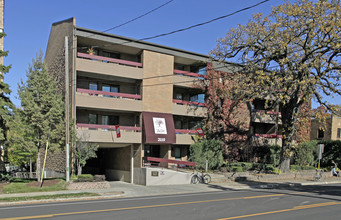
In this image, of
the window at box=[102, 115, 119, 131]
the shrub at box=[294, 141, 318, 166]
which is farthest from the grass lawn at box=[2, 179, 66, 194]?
the shrub at box=[294, 141, 318, 166]

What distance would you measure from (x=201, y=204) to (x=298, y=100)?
52.7ft

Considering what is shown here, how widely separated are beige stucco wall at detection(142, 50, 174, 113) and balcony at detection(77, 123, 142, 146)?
94.3 inches

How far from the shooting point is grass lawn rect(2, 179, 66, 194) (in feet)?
55.7

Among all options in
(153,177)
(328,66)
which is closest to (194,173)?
(153,177)

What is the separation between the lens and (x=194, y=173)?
24.1 m

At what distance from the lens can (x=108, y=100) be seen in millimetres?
25156

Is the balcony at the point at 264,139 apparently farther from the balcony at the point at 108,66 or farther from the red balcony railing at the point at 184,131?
the balcony at the point at 108,66

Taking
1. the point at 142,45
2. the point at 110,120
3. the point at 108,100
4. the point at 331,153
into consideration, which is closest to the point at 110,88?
the point at 110,120

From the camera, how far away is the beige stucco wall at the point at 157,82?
26.8 m

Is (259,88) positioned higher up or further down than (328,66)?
further down

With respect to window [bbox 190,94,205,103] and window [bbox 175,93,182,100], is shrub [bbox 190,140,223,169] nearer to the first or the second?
window [bbox 190,94,205,103]

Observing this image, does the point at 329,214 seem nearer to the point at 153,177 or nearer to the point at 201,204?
the point at 201,204

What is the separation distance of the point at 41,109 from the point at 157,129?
9914 mm

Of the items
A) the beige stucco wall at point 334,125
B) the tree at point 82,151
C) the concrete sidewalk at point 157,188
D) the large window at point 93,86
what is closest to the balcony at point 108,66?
the large window at point 93,86
